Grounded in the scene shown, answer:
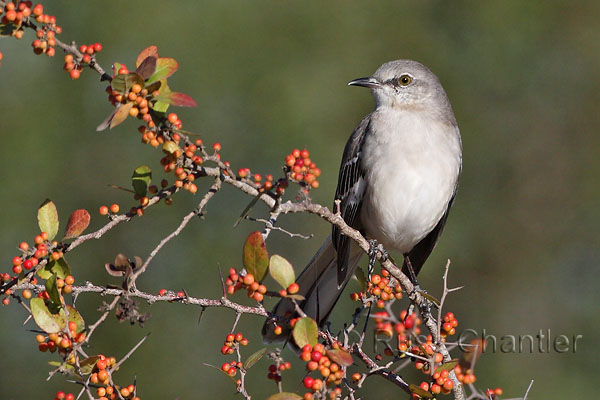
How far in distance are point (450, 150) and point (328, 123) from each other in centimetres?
305

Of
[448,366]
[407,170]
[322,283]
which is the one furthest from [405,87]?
[448,366]

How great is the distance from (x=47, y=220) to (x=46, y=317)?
33 centimetres

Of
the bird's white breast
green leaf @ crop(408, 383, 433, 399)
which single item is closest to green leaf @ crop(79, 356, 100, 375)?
green leaf @ crop(408, 383, 433, 399)

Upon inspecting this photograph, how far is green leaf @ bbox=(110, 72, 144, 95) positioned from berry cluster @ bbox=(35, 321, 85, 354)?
0.81m

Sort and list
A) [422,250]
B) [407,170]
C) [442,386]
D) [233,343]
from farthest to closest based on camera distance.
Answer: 1. [422,250]
2. [407,170]
3. [233,343]
4. [442,386]

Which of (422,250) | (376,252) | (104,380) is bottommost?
(104,380)

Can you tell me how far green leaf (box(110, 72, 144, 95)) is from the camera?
99.5 inches

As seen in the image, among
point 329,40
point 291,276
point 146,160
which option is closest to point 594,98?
point 329,40

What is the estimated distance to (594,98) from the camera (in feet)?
29.5

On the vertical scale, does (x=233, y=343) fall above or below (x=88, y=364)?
above

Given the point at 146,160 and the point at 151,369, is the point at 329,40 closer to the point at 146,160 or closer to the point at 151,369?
the point at 146,160

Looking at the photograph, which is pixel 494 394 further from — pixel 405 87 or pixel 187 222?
pixel 405 87

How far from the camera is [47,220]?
2.68 metres

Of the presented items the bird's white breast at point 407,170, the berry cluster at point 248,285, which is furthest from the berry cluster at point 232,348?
the bird's white breast at point 407,170
